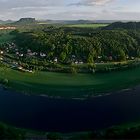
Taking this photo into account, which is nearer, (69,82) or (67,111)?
(67,111)

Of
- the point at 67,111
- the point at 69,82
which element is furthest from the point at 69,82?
the point at 67,111

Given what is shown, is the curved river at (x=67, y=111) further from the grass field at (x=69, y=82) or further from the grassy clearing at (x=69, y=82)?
the grassy clearing at (x=69, y=82)

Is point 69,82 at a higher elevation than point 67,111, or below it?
higher

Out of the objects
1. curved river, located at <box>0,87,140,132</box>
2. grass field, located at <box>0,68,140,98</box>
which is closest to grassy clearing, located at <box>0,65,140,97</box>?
grass field, located at <box>0,68,140,98</box>

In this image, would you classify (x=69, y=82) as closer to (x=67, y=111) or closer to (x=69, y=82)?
(x=69, y=82)

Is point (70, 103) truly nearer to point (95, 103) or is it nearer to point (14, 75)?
point (95, 103)

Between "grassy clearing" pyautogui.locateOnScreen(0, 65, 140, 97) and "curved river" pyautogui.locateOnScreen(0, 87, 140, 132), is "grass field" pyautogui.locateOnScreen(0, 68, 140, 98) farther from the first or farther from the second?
"curved river" pyautogui.locateOnScreen(0, 87, 140, 132)

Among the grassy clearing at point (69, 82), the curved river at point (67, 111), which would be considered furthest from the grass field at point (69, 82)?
the curved river at point (67, 111)
